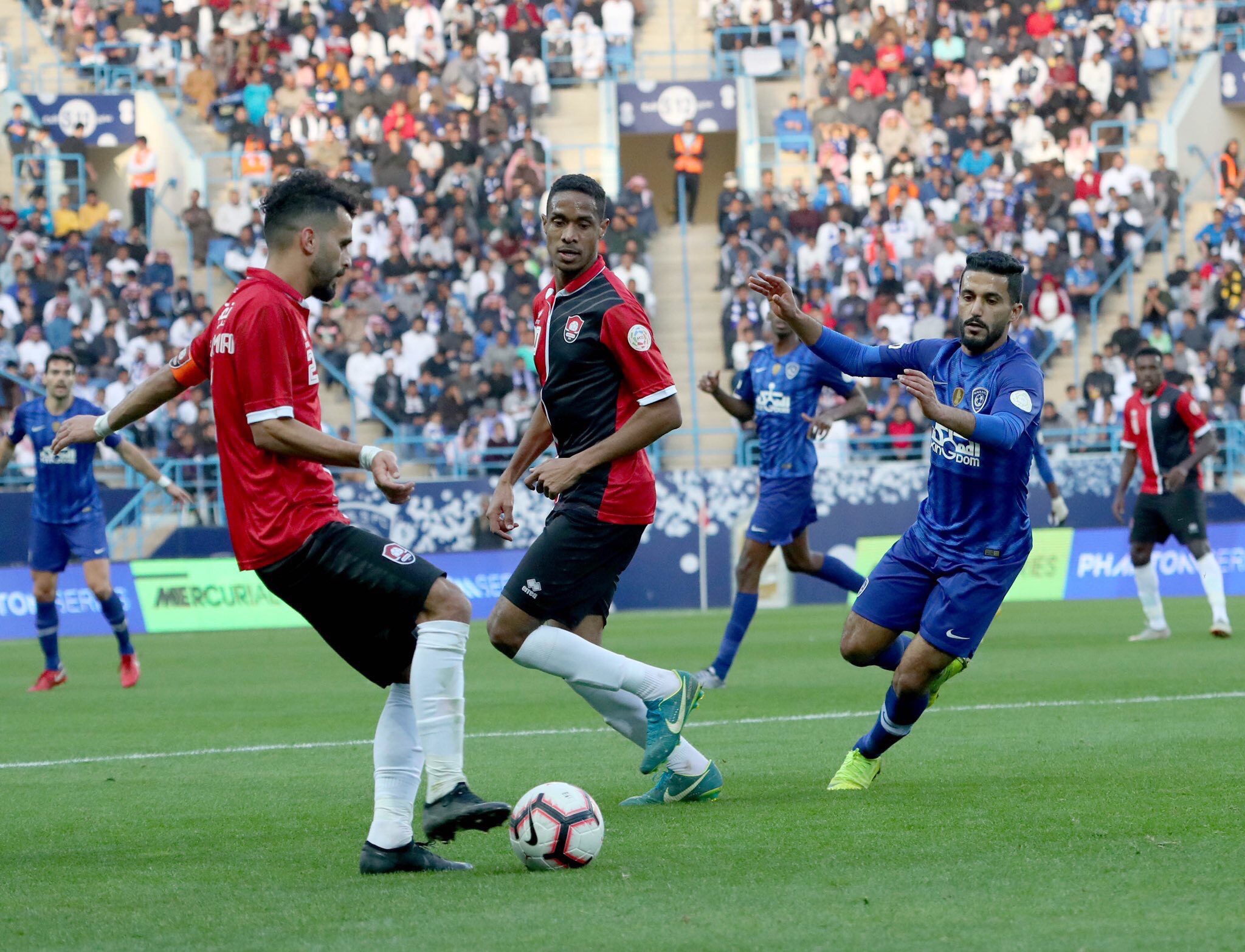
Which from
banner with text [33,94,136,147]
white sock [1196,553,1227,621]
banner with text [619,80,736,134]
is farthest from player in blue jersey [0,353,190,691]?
banner with text [619,80,736,134]

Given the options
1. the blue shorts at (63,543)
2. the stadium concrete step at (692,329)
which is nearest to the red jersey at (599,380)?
the blue shorts at (63,543)

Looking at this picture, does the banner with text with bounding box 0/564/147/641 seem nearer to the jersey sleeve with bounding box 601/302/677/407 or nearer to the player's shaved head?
the jersey sleeve with bounding box 601/302/677/407

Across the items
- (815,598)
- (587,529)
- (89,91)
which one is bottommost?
(815,598)

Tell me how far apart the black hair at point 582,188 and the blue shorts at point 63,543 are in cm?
786

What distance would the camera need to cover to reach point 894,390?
23781 mm

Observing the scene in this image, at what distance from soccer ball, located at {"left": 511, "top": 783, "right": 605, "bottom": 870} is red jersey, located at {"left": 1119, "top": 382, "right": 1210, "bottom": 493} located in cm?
1088

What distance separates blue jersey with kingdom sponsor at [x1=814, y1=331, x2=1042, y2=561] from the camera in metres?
7.03

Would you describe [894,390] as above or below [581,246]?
below

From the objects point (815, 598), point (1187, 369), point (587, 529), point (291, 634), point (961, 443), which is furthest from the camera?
point (1187, 369)

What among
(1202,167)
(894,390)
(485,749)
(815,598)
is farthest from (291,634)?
(1202,167)

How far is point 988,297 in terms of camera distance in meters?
7.01

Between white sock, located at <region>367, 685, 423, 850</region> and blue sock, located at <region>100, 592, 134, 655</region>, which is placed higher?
white sock, located at <region>367, 685, 423, 850</region>

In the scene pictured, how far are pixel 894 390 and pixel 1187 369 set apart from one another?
467 cm

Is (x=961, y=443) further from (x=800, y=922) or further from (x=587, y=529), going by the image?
(x=800, y=922)
